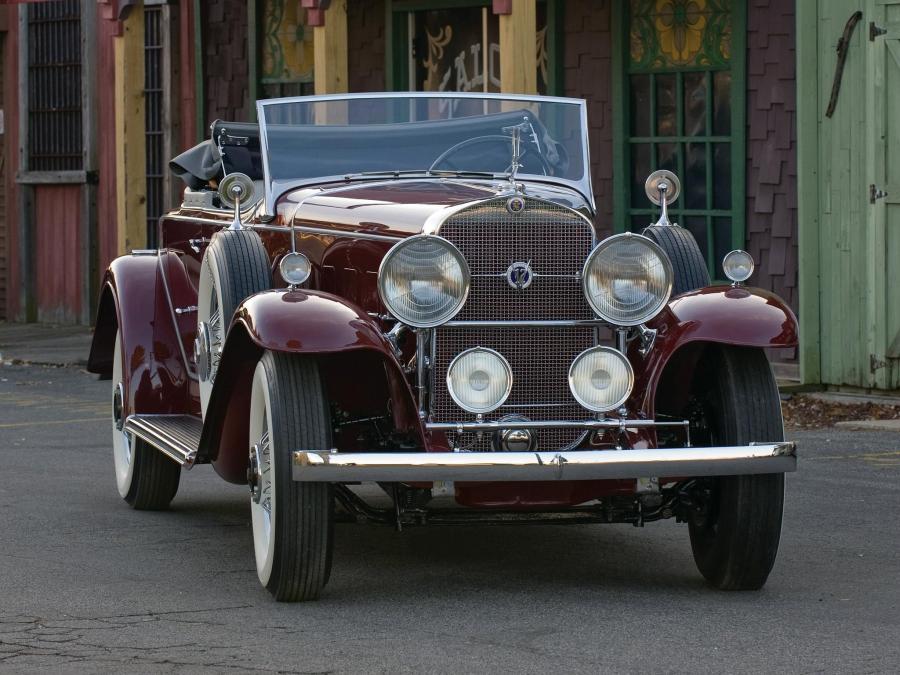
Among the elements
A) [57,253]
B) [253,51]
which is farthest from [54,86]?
[253,51]

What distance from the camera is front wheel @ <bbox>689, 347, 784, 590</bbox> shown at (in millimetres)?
5797

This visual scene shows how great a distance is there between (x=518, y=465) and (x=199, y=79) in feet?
39.9

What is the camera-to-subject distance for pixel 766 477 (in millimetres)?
5789

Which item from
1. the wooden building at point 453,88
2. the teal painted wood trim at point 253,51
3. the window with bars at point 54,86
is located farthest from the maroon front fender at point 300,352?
the window with bars at point 54,86

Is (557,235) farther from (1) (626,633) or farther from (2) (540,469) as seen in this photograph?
(1) (626,633)

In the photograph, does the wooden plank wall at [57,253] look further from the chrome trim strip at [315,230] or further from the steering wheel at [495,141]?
the steering wheel at [495,141]

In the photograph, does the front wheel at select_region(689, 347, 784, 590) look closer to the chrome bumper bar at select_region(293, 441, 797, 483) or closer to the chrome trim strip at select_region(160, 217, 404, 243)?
the chrome bumper bar at select_region(293, 441, 797, 483)

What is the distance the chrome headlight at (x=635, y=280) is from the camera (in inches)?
233

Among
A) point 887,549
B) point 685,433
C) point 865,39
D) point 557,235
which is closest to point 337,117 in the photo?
point 557,235

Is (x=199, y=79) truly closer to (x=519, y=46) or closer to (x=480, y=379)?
(x=519, y=46)

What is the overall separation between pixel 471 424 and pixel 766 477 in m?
0.96

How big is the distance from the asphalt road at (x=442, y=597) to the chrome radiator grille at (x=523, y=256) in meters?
0.91

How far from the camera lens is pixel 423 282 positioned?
582 cm

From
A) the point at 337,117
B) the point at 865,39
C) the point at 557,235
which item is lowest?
the point at 557,235
